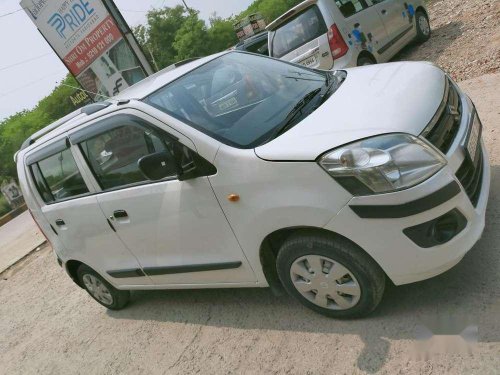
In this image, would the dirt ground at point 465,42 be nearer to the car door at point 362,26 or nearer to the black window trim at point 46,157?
the car door at point 362,26

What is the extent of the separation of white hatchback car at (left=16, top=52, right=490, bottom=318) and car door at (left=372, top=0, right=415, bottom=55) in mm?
4759

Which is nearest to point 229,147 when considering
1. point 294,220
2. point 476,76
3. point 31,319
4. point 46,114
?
point 294,220

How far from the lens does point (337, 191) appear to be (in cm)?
248

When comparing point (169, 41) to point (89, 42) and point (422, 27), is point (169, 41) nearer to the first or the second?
point (89, 42)

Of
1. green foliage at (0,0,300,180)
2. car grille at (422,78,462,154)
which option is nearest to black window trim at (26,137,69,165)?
car grille at (422,78,462,154)

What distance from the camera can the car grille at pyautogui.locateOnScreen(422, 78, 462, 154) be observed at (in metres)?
2.61

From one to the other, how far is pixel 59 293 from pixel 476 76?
607cm

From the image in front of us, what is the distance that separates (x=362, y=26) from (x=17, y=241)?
8.33 m

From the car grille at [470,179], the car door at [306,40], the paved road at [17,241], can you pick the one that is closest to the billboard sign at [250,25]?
the paved road at [17,241]

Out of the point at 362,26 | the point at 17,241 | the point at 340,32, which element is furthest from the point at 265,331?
the point at 17,241

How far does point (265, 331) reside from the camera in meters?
3.30

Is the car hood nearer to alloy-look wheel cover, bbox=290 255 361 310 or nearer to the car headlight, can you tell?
the car headlight

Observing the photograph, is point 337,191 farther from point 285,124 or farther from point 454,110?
point 454,110

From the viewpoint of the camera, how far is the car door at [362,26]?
7.33m
